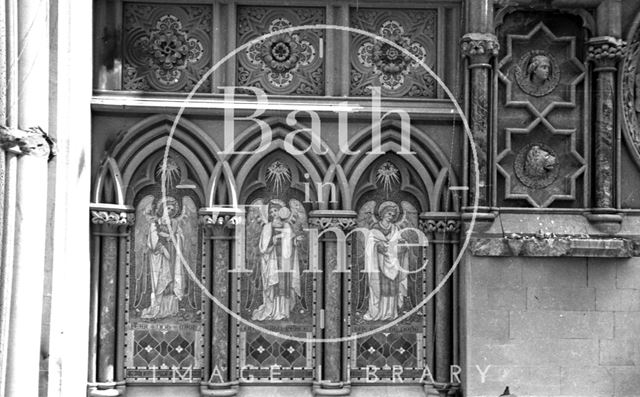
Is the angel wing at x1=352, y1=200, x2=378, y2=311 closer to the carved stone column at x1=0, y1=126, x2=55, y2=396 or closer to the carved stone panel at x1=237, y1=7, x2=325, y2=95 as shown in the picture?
the carved stone panel at x1=237, y1=7, x2=325, y2=95

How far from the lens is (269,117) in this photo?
7.32 m

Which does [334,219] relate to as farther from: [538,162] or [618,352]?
[618,352]

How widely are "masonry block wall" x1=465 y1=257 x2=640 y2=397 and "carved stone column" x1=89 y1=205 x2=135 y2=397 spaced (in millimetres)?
3020

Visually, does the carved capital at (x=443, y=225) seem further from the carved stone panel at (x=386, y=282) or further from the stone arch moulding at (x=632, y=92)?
the stone arch moulding at (x=632, y=92)

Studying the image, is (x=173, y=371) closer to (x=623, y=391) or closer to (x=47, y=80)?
(x=47, y=80)

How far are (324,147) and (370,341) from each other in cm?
178

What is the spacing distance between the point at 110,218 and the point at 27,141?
4.55 feet

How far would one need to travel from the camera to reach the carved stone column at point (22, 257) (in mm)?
5816

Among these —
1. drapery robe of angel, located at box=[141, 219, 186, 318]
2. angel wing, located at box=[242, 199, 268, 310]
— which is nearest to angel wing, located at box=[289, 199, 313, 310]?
angel wing, located at box=[242, 199, 268, 310]

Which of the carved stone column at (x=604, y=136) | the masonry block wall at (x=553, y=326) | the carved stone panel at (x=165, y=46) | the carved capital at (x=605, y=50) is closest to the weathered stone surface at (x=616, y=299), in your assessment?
the masonry block wall at (x=553, y=326)

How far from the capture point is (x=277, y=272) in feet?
24.2

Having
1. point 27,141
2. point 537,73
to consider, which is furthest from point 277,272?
point 537,73

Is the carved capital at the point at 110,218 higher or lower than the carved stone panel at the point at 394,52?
lower

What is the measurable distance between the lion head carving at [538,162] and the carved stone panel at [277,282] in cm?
201
